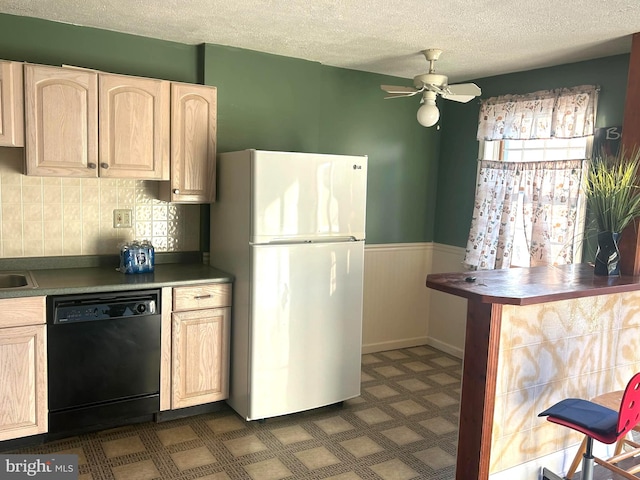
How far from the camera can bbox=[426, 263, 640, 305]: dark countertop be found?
242 cm

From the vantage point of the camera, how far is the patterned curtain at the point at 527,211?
3844mm

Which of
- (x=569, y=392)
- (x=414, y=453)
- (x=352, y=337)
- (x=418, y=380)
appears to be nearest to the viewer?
(x=569, y=392)

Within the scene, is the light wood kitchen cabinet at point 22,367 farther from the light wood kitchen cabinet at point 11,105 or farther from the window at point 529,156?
the window at point 529,156

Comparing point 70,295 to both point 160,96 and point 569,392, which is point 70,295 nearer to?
point 160,96

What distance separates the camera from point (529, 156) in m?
4.12

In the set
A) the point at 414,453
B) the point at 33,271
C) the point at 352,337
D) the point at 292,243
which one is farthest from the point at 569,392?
the point at 33,271

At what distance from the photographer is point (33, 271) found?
3.35 metres

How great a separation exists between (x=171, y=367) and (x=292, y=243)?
1.04 meters

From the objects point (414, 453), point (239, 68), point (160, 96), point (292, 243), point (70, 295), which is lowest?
point (414, 453)

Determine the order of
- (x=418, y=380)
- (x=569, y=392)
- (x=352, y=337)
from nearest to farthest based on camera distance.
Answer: (x=569, y=392) < (x=352, y=337) < (x=418, y=380)

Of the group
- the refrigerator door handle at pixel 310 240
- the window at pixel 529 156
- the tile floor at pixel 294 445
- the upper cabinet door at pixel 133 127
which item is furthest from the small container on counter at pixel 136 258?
the window at pixel 529 156

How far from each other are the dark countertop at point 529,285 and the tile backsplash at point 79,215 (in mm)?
1918

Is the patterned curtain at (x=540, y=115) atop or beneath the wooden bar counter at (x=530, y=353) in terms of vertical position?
atop

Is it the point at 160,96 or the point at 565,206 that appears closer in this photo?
the point at 160,96
